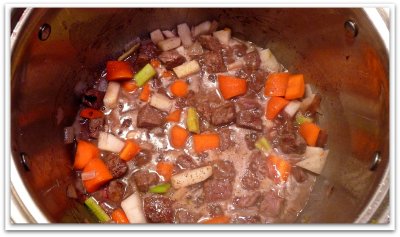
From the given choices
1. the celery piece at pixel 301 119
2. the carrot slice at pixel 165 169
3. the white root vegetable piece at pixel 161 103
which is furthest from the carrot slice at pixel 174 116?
the celery piece at pixel 301 119

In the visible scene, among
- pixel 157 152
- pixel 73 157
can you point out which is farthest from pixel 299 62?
pixel 73 157

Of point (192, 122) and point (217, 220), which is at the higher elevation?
point (192, 122)

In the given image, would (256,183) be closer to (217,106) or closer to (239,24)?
(217,106)

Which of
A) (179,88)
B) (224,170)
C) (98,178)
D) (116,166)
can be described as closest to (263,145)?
(224,170)

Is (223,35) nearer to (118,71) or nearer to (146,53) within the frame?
(146,53)

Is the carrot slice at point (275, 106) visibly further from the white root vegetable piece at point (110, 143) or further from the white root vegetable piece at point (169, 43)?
the white root vegetable piece at point (110, 143)

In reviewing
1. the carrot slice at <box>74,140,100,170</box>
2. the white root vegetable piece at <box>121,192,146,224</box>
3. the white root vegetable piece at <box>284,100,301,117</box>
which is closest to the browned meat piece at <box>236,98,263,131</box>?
the white root vegetable piece at <box>284,100,301,117</box>

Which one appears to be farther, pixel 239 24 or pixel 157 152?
pixel 239 24
